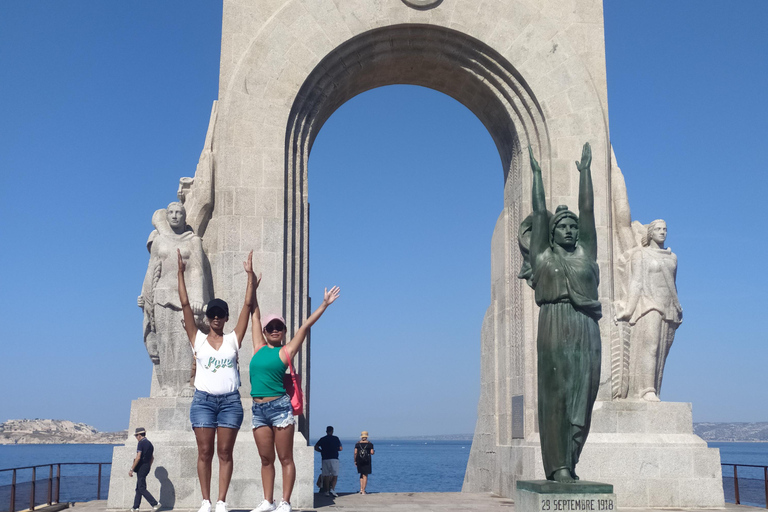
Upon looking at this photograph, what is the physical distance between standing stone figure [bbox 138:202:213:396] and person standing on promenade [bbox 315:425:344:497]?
3.50m

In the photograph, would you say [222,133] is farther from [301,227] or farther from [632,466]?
[632,466]

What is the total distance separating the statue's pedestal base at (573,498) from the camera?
6.75 meters

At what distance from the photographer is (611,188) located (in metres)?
13.7

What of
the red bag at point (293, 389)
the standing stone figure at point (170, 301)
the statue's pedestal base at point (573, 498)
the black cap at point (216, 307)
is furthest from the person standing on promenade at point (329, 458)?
the statue's pedestal base at point (573, 498)

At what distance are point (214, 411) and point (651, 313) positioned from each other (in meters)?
7.85

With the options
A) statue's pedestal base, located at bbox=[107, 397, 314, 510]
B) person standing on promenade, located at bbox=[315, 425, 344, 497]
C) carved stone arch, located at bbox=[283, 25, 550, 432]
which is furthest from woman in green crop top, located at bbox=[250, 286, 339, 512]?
person standing on promenade, located at bbox=[315, 425, 344, 497]

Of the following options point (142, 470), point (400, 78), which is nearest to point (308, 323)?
point (142, 470)

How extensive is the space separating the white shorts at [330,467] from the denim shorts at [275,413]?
7.79 m

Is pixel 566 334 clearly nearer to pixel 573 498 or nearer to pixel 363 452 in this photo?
pixel 573 498

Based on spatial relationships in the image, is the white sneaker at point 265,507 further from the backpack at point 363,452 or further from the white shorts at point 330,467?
the backpack at point 363,452

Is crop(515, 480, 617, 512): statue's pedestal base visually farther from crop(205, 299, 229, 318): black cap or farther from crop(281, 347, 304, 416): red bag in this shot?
crop(205, 299, 229, 318): black cap

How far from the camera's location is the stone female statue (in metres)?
12.7

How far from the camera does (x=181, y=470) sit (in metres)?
11.6

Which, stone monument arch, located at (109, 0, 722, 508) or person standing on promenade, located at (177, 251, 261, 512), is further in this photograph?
stone monument arch, located at (109, 0, 722, 508)
